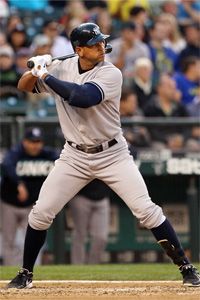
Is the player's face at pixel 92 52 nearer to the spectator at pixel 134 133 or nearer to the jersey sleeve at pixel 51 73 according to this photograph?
the jersey sleeve at pixel 51 73

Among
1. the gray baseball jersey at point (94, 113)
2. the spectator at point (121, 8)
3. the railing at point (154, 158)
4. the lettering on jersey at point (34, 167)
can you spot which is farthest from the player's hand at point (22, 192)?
the gray baseball jersey at point (94, 113)

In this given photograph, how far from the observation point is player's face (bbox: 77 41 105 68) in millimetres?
6234

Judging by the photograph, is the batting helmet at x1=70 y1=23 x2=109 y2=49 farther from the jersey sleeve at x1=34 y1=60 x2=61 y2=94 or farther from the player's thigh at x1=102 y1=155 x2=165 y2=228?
the player's thigh at x1=102 y1=155 x2=165 y2=228

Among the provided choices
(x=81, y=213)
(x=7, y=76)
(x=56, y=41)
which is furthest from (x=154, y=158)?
(x=56, y=41)

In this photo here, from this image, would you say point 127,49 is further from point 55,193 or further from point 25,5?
point 55,193

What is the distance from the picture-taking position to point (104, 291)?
6211 millimetres

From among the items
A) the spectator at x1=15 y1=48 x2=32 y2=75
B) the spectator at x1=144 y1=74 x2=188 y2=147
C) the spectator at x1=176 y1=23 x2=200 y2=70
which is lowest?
the spectator at x1=144 y1=74 x2=188 y2=147

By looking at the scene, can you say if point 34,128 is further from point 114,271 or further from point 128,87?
point 114,271

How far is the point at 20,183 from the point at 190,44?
424 cm

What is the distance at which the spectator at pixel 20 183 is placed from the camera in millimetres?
11086

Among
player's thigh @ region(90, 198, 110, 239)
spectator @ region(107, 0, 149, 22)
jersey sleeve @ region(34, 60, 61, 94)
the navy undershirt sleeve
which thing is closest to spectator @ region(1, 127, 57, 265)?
player's thigh @ region(90, 198, 110, 239)

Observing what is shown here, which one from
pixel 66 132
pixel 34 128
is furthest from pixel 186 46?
pixel 66 132

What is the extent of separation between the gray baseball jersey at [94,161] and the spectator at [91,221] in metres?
4.89

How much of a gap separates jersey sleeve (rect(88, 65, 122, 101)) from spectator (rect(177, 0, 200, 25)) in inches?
348
